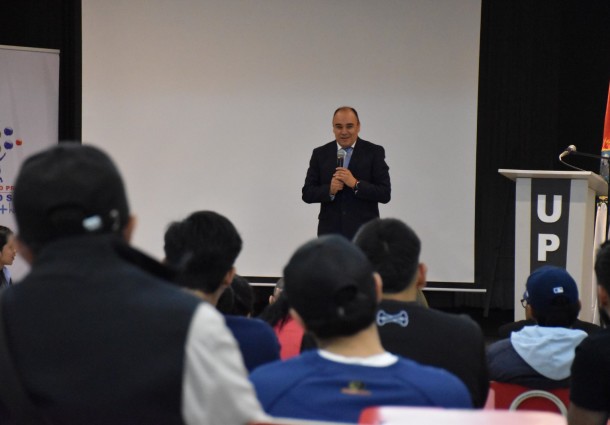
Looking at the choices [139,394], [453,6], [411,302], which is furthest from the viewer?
[453,6]

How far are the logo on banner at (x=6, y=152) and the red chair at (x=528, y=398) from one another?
5.24 metres

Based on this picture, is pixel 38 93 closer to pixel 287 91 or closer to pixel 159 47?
pixel 159 47

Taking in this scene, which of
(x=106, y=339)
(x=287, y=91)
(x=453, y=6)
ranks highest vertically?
(x=453, y=6)

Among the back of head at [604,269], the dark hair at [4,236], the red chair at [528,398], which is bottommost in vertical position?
the red chair at [528,398]

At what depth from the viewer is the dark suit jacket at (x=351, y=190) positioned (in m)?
5.32

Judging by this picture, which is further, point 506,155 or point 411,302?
point 506,155

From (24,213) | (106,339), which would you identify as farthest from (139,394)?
(24,213)

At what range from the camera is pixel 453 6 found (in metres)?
6.91

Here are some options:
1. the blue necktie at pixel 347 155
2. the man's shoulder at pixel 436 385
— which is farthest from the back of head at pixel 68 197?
the blue necktie at pixel 347 155

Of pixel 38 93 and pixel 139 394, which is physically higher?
pixel 38 93

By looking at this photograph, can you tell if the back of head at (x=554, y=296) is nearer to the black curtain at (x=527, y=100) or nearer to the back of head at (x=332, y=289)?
the back of head at (x=332, y=289)

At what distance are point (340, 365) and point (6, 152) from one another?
615cm

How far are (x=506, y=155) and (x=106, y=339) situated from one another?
653 centimetres

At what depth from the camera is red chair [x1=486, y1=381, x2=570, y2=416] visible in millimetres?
2445
